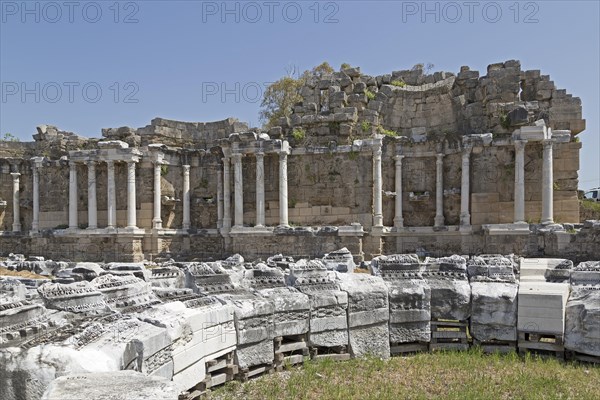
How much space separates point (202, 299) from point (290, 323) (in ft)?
4.43

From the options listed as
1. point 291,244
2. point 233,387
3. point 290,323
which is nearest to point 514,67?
point 291,244

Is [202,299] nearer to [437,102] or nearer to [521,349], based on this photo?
[521,349]

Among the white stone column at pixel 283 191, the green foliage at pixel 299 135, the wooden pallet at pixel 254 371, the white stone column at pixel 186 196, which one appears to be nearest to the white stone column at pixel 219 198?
the white stone column at pixel 186 196

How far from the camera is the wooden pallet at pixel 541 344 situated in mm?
6488

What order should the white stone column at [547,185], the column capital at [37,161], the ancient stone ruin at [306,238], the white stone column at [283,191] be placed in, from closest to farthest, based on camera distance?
the ancient stone ruin at [306,238], the white stone column at [547,185], the white stone column at [283,191], the column capital at [37,161]

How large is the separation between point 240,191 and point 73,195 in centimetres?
738

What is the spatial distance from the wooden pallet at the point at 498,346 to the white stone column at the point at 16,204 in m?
20.6

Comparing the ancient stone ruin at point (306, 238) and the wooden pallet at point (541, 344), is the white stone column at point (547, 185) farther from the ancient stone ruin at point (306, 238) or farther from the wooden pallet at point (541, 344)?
the wooden pallet at point (541, 344)

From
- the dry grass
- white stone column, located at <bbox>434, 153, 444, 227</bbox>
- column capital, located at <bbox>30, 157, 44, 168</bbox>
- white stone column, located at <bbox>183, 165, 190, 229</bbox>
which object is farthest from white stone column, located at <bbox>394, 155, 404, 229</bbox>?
column capital, located at <bbox>30, 157, 44, 168</bbox>

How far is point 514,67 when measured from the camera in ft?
54.2

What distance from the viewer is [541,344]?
6.62 meters

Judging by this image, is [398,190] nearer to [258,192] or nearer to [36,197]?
[258,192]

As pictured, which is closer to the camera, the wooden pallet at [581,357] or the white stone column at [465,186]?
the wooden pallet at [581,357]

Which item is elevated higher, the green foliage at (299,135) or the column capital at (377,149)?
the green foliage at (299,135)
